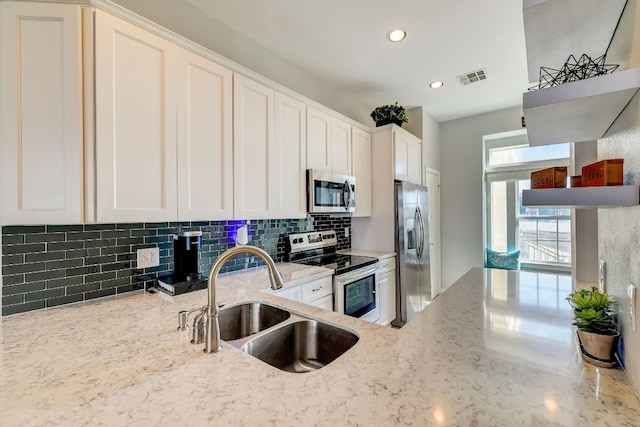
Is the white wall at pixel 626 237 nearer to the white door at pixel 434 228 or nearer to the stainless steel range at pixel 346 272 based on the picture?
the stainless steel range at pixel 346 272

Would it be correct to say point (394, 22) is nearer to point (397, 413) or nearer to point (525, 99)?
point (525, 99)

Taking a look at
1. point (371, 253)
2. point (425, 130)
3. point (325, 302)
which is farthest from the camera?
point (425, 130)

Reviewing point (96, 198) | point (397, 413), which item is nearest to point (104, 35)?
point (96, 198)

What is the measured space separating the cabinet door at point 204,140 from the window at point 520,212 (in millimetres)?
4024

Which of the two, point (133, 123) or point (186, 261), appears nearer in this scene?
point (133, 123)

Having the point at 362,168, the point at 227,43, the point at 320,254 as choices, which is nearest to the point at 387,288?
the point at 320,254

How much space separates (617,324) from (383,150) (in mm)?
2688

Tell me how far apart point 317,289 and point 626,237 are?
167 centimetres

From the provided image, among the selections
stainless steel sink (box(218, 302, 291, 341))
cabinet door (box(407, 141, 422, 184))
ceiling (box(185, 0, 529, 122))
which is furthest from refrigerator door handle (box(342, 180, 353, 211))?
stainless steel sink (box(218, 302, 291, 341))

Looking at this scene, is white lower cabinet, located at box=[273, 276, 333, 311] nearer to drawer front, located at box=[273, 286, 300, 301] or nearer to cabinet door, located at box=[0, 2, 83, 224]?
drawer front, located at box=[273, 286, 300, 301]

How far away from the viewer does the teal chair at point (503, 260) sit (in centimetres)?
414

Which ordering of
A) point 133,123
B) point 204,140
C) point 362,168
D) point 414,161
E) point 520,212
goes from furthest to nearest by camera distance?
1. point 520,212
2. point 414,161
3. point 362,168
4. point 204,140
5. point 133,123

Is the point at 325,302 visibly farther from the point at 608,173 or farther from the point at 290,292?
the point at 608,173

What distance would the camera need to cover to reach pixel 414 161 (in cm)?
369
